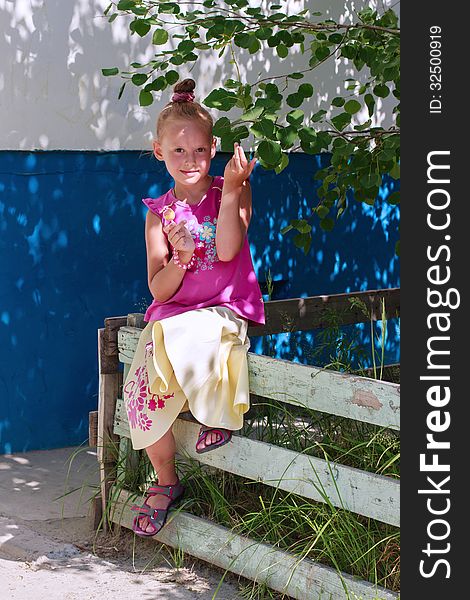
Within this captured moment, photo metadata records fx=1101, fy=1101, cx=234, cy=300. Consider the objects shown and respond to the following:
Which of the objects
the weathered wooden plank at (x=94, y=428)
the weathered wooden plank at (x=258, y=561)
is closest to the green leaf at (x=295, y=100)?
the weathered wooden plank at (x=94, y=428)

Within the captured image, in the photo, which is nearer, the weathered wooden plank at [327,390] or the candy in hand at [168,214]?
the weathered wooden plank at [327,390]

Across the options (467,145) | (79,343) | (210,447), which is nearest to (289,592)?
(210,447)

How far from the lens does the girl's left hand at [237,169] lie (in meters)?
4.04

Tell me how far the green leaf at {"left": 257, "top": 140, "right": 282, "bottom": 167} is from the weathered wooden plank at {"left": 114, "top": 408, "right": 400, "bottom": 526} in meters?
1.04

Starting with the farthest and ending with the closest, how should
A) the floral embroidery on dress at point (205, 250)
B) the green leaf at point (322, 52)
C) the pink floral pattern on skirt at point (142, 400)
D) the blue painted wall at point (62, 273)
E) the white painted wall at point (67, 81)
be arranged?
1. the blue painted wall at point (62, 273)
2. the white painted wall at point (67, 81)
3. the green leaf at point (322, 52)
4. the floral embroidery on dress at point (205, 250)
5. the pink floral pattern on skirt at point (142, 400)

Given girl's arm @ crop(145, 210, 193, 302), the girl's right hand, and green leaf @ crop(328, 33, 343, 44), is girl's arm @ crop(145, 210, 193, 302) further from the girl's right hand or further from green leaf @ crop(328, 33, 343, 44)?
green leaf @ crop(328, 33, 343, 44)

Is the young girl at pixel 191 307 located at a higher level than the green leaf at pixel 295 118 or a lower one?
lower

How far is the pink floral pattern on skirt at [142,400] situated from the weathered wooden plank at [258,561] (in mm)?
402

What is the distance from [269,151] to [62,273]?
213cm

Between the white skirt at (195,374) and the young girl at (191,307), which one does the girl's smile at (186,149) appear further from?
the white skirt at (195,374)

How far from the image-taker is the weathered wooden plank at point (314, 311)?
16.2 ft

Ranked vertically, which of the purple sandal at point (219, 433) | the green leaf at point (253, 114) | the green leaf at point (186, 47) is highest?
the green leaf at point (186, 47)

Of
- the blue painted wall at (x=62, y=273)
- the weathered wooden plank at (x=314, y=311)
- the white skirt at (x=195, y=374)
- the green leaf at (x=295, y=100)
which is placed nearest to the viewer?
the white skirt at (x=195, y=374)

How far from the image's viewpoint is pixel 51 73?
5.75 metres
